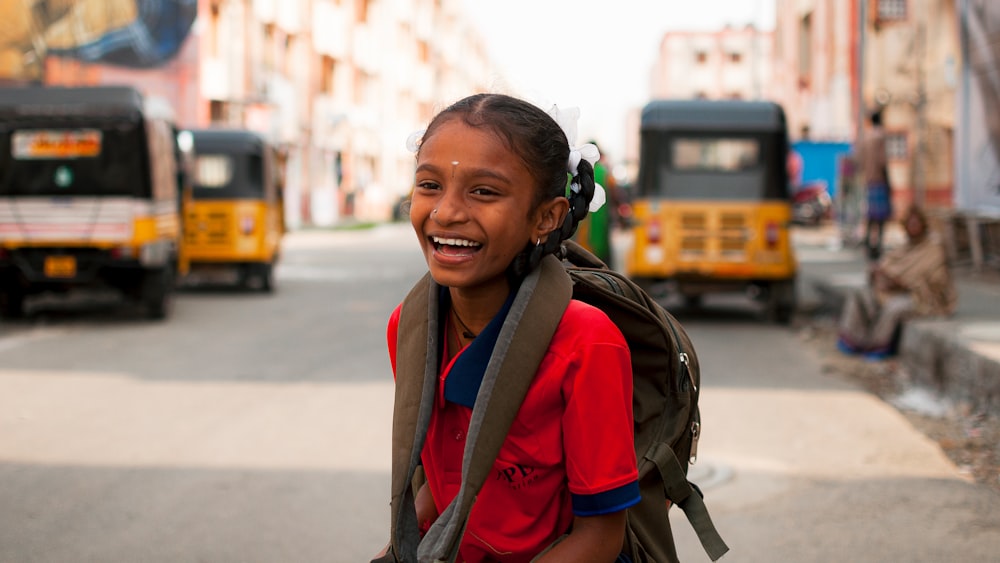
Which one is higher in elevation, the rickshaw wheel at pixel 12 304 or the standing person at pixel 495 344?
the standing person at pixel 495 344

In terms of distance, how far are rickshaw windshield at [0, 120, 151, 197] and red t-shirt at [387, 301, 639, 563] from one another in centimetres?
1180

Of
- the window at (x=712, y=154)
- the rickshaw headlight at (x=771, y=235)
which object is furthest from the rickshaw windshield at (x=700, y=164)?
the rickshaw headlight at (x=771, y=235)

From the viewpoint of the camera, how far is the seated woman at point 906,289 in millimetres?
10703

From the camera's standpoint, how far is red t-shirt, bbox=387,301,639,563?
7.05 feet

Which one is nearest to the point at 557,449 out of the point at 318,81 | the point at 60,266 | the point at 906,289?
the point at 906,289

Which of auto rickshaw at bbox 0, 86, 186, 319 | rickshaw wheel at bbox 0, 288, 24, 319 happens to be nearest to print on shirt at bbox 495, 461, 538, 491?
auto rickshaw at bbox 0, 86, 186, 319

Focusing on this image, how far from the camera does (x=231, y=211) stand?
57.8 ft

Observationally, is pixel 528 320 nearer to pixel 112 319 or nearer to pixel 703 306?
pixel 112 319

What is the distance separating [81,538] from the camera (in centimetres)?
508

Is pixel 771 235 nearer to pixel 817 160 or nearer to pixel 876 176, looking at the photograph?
pixel 876 176

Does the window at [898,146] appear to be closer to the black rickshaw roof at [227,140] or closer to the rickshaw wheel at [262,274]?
the black rickshaw roof at [227,140]

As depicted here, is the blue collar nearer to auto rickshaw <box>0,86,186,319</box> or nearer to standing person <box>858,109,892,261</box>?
auto rickshaw <box>0,86,186,319</box>

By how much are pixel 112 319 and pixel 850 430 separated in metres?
9.25

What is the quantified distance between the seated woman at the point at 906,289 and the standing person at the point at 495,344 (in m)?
9.01
